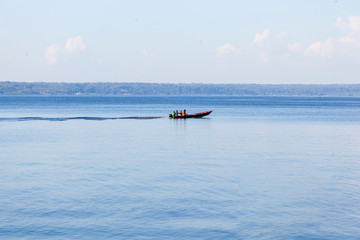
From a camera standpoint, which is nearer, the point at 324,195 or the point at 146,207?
the point at 146,207

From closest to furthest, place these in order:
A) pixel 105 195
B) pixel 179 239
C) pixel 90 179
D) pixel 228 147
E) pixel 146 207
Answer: pixel 179 239 < pixel 146 207 < pixel 105 195 < pixel 90 179 < pixel 228 147

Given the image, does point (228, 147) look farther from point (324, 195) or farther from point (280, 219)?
point (280, 219)

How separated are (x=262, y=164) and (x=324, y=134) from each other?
28367 mm

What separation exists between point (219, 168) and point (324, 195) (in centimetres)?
952

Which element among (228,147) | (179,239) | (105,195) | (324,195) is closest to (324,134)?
(228,147)

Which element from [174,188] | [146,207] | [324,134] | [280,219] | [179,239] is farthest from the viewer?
[324,134]

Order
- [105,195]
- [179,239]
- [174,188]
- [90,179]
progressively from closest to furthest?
[179,239], [105,195], [174,188], [90,179]

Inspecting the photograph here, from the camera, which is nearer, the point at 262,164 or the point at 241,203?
the point at 241,203

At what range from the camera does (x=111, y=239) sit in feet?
62.5

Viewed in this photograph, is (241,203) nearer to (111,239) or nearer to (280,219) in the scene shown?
(280,219)

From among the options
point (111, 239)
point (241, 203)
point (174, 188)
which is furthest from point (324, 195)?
point (111, 239)

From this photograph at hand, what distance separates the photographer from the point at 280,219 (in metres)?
21.4

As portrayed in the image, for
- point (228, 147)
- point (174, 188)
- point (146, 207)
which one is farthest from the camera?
point (228, 147)

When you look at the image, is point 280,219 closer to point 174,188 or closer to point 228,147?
point 174,188
